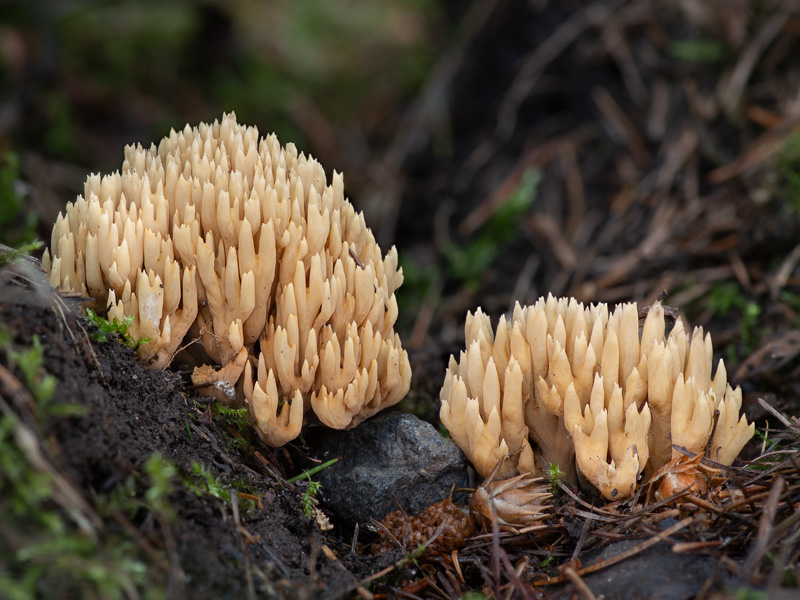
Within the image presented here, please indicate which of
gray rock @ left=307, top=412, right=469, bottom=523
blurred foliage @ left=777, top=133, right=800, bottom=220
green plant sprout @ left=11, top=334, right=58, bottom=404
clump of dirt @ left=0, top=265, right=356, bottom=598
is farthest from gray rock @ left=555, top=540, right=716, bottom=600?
blurred foliage @ left=777, top=133, right=800, bottom=220

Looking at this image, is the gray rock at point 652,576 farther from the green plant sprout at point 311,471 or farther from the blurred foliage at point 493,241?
the blurred foliage at point 493,241

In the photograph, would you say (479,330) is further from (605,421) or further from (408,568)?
(408,568)

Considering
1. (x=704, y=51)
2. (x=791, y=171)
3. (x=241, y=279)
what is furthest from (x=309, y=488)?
(x=704, y=51)

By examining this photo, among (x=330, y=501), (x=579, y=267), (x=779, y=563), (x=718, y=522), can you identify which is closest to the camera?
(x=779, y=563)

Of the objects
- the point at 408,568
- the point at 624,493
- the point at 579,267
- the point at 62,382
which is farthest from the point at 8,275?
the point at 579,267

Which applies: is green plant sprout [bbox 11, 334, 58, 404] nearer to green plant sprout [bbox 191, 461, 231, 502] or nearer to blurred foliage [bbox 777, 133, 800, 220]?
green plant sprout [bbox 191, 461, 231, 502]

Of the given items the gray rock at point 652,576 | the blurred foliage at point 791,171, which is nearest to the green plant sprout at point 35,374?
the gray rock at point 652,576

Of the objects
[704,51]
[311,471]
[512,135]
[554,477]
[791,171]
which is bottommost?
[554,477]

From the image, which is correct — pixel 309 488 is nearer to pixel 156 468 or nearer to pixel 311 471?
pixel 311 471
